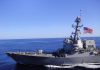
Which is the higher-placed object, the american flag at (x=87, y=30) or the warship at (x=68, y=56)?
the american flag at (x=87, y=30)

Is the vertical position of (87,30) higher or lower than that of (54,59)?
higher

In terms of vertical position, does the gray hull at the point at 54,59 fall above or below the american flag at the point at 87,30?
below

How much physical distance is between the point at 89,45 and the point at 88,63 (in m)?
4.08

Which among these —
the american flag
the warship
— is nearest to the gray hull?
the warship

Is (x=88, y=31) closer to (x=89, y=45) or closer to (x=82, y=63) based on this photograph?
(x=89, y=45)

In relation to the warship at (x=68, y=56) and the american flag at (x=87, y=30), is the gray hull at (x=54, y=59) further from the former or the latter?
the american flag at (x=87, y=30)

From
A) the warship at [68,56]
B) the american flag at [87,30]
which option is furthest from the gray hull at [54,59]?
the american flag at [87,30]

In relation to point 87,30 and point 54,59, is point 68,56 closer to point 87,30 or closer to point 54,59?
point 54,59

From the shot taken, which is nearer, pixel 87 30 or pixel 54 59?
pixel 54 59

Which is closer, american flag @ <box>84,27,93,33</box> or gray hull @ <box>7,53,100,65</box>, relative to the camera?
gray hull @ <box>7,53,100,65</box>

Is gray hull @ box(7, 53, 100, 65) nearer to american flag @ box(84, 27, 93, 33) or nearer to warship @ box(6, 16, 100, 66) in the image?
warship @ box(6, 16, 100, 66)

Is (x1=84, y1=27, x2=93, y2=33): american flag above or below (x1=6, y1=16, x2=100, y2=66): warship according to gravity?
above

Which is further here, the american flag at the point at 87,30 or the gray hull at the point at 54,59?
the american flag at the point at 87,30

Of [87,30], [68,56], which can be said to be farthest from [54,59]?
[87,30]
